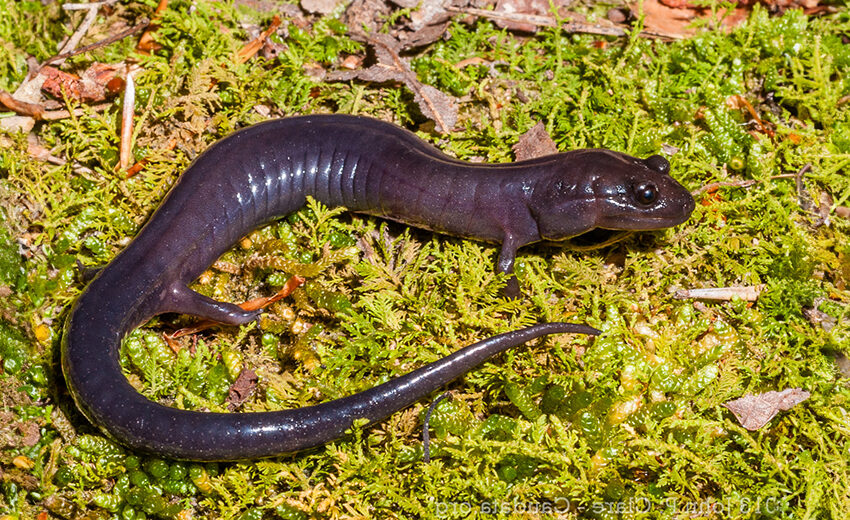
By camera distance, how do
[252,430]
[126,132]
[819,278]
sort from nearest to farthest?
[252,430] → [819,278] → [126,132]

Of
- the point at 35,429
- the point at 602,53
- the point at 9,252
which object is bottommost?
the point at 35,429

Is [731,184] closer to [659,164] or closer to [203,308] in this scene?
[659,164]

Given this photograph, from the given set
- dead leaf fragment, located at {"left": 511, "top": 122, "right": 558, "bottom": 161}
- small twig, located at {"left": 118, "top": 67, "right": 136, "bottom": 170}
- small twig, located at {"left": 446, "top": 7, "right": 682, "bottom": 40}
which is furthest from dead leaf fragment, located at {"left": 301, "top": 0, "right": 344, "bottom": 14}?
dead leaf fragment, located at {"left": 511, "top": 122, "right": 558, "bottom": 161}

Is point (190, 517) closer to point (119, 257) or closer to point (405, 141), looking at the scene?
point (119, 257)

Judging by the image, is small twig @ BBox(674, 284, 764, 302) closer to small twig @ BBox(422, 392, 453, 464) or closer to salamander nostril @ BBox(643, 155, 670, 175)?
salamander nostril @ BBox(643, 155, 670, 175)

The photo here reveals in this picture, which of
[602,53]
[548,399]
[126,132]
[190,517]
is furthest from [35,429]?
[602,53]

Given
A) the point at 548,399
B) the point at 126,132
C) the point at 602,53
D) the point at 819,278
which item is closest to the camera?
the point at 548,399

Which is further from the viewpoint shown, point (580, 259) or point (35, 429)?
point (580, 259)
